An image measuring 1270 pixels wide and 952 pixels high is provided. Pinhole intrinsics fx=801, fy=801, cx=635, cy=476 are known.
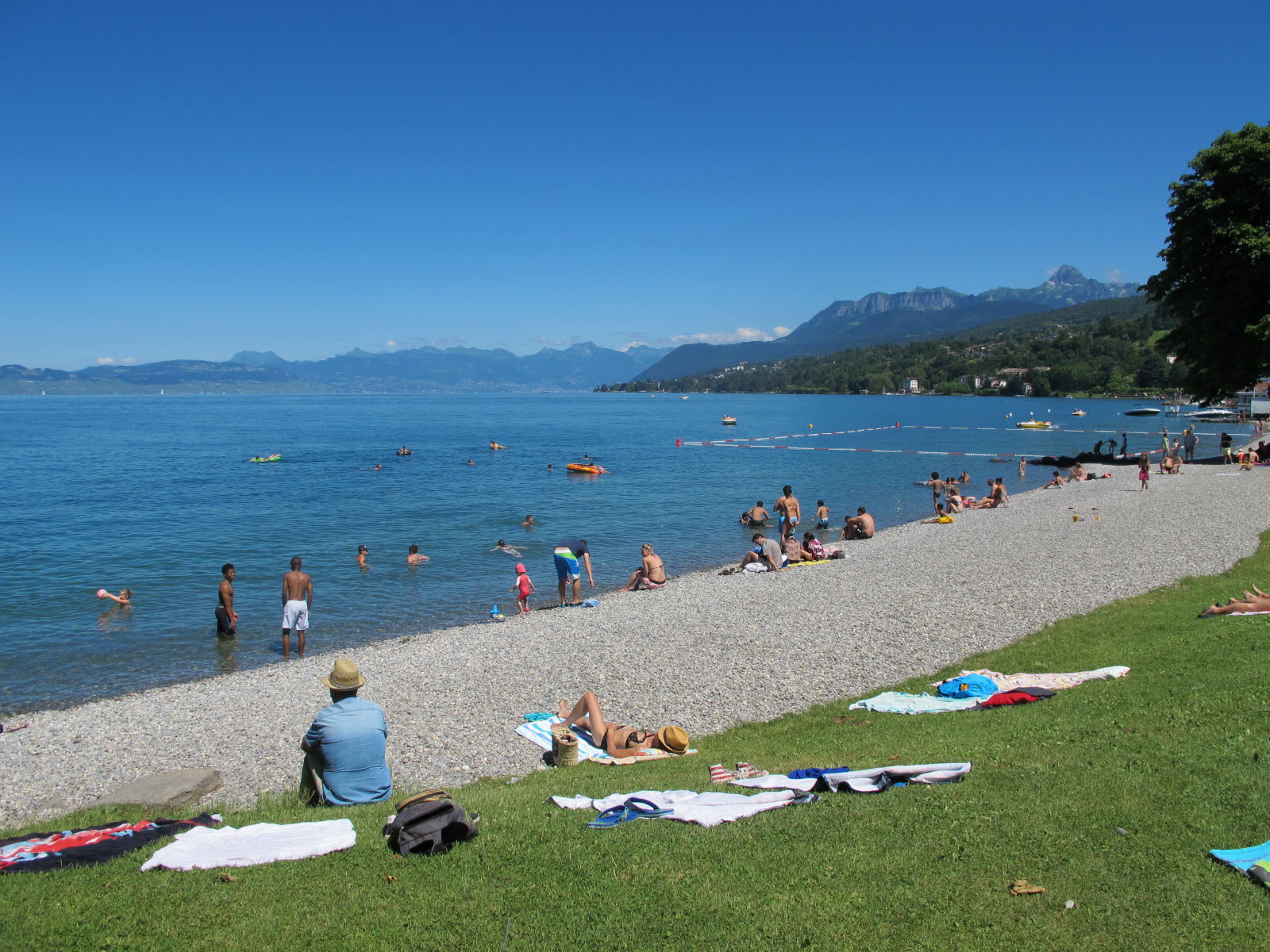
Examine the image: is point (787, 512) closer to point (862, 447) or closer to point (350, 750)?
point (350, 750)

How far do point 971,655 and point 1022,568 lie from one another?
23.3 feet

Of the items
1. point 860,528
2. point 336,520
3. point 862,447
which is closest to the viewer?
point 860,528

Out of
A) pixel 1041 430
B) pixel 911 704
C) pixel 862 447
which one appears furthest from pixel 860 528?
pixel 1041 430

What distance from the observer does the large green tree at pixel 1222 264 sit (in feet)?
123

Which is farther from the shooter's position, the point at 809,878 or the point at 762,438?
the point at 762,438

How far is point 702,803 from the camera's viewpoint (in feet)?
21.8

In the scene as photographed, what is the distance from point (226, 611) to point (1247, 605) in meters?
19.8

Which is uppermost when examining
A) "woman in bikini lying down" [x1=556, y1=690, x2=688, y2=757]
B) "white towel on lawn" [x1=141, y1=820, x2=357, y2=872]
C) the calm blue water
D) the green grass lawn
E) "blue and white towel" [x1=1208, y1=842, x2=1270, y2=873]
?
"blue and white towel" [x1=1208, y1=842, x2=1270, y2=873]

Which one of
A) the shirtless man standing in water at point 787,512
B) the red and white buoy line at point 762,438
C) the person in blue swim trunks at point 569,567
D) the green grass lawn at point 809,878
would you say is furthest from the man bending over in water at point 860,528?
the red and white buoy line at point 762,438

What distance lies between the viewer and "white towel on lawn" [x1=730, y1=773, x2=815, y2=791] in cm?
706

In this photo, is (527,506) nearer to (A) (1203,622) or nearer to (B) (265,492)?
(B) (265,492)

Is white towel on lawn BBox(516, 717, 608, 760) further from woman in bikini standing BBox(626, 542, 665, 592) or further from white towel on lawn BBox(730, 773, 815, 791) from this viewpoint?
woman in bikini standing BBox(626, 542, 665, 592)

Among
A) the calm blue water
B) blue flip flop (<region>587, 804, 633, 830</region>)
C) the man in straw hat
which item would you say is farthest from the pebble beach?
blue flip flop (<region>587, 804, 633, 830</region>)

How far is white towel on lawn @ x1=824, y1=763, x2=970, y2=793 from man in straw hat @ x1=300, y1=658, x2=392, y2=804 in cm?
414
